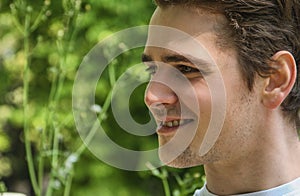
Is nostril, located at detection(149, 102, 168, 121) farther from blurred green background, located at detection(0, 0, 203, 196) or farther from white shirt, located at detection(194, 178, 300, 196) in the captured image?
blurred green background, located at detection(0, 0, 203, 196)

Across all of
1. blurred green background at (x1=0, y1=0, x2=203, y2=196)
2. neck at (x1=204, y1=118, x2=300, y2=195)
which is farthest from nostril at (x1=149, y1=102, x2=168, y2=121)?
blurred green background at (x1=0, y1=0, x2=203, y2=196)

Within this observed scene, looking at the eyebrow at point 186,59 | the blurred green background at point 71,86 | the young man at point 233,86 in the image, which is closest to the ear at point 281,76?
the young man at point 233,86

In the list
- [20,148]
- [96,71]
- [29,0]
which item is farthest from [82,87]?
[20,148]

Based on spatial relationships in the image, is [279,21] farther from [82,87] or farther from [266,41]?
[82,87]

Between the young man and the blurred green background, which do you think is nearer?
the young man

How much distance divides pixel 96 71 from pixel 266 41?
161 centimetres

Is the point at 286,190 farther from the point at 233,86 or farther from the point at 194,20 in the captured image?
the point at 194,20

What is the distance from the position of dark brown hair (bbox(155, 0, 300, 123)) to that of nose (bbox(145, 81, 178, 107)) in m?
0.15

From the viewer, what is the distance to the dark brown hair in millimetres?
1338

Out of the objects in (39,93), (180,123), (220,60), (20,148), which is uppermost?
(220,60)

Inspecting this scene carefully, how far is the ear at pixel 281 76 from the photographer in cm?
136

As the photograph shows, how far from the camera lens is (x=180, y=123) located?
1340 mm

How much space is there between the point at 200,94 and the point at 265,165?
0.62 feet

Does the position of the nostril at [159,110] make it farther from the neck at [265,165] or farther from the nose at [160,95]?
the neck at [265,165]
